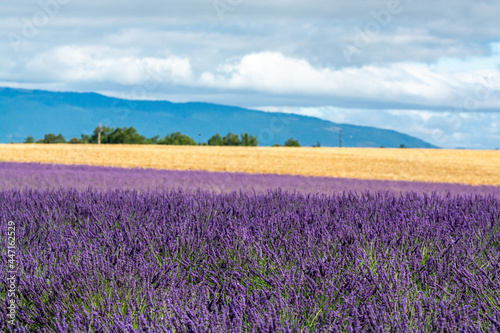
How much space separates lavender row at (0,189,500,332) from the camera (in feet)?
7.57

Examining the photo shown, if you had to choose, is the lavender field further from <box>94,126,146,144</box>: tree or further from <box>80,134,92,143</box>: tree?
<box>80,134,92,143</box>: tree

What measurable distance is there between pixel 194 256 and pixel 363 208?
222 centimetres

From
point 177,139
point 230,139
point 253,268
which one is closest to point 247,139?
point 230,139

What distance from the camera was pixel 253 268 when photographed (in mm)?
3078

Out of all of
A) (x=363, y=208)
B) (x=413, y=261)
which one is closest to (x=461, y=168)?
(x=363, y=208)

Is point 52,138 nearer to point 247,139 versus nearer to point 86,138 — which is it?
point 86,138

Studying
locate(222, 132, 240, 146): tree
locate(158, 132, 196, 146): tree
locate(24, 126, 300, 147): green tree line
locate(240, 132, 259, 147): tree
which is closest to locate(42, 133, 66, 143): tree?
locate(24, 126, 300, 147): green tree line

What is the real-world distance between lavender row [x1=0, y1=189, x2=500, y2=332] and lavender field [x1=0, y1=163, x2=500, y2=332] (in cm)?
1

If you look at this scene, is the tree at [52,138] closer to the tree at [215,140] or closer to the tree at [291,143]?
the tree at [215,140]

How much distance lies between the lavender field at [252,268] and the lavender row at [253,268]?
11mm

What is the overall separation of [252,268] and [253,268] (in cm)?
5

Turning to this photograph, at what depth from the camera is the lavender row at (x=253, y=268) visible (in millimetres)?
2307

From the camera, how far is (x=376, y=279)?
273 centimetres

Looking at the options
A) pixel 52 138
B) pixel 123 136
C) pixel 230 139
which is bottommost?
pixel 52 138
